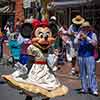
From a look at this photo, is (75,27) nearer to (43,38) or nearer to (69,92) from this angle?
(69,92)

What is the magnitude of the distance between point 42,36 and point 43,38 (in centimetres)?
5

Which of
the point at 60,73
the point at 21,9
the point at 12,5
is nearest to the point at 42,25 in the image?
the point at 60,73

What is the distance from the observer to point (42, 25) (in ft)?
32.2

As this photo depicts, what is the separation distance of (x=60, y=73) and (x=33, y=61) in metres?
7.60

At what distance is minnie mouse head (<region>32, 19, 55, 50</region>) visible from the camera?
9594 mm

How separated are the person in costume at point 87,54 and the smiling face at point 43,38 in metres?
2.73

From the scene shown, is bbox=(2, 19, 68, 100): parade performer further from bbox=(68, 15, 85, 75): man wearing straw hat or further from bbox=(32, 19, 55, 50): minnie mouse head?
bbox=(68, 15, 85, 75): man wearing straw hat

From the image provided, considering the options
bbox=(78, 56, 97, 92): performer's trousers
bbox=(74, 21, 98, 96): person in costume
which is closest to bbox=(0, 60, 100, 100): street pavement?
bbox=(78, 56, 97, 92): performer's trousers

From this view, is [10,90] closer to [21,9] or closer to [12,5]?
[21,9]

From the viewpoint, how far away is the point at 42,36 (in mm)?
9672

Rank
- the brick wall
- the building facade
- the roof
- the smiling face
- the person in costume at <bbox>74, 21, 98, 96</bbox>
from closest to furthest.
Result: the smiling face → the person in costume at <bbox>74, 21, 98, 96</bbox> → the building facade → the brick wall → the roof

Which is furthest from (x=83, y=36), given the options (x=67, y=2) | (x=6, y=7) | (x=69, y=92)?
(x=6, y=7)

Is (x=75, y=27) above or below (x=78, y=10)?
above

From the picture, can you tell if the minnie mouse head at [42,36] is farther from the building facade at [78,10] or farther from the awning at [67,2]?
the awning at [67,2]
